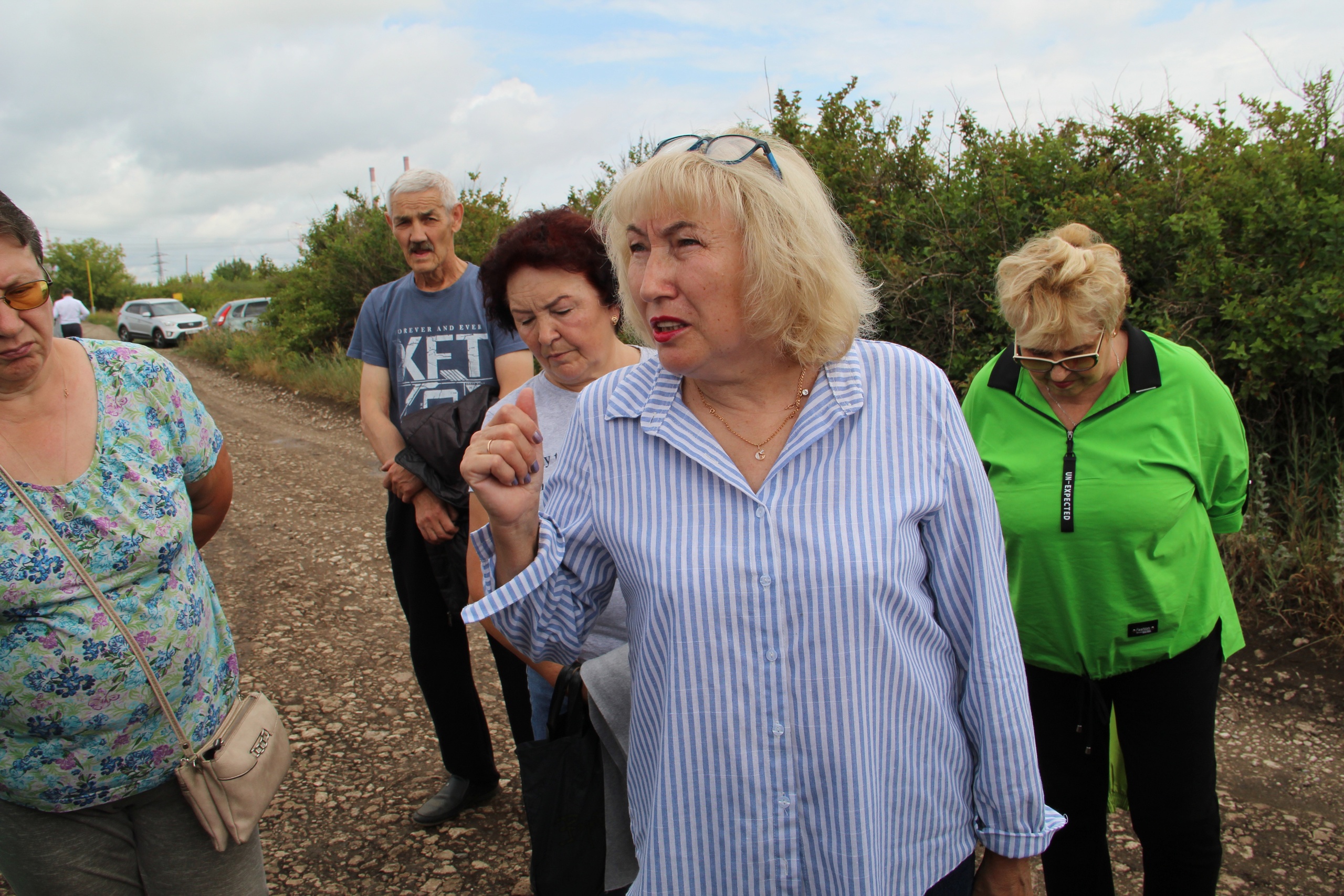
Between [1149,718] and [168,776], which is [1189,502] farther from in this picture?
[168,776]

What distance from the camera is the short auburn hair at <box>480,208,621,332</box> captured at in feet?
7.99

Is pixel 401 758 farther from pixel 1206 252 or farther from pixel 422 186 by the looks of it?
pixel 1206 252

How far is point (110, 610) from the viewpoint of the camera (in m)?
1.89

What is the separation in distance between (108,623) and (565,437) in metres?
1.07

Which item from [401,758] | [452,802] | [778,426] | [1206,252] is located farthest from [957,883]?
[1206,252]

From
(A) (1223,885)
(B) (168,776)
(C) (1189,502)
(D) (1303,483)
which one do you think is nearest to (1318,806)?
(A) (1223,885)

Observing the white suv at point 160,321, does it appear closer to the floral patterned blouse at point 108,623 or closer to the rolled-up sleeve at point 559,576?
the floral patterned blouse at point 108,623

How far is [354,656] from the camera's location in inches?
191

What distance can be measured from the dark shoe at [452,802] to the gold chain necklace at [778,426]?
241 centimetres

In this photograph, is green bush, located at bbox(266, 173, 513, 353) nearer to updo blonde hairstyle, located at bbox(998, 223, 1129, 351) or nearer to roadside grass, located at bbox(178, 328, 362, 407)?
roadside grass, located at bbox(178, 328, 362, 407)

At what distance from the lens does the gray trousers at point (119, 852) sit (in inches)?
76.5

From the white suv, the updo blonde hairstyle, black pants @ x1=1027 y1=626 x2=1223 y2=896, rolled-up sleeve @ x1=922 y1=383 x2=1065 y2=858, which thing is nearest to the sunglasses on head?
rolled-up sleeve @ x1=922 y1=383 x2=1065 y2=858

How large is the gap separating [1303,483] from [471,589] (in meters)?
4.46

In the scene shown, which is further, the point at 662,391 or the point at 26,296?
the point at 26,296
